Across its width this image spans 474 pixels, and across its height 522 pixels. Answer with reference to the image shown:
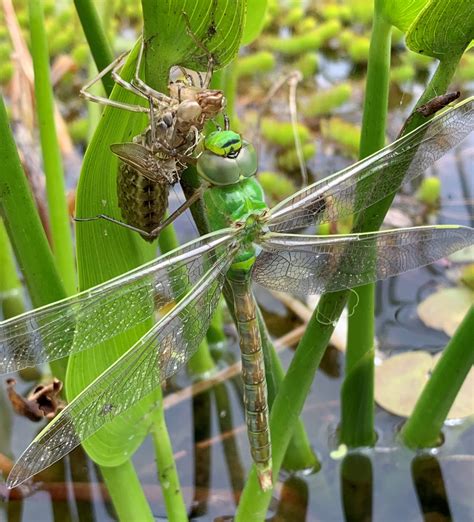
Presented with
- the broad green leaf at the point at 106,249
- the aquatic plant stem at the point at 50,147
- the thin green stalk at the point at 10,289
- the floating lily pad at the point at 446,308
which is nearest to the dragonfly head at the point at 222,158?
the broad green leaf at the point at 106,249

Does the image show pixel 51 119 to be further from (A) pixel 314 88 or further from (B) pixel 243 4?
(A) pixel 314 88

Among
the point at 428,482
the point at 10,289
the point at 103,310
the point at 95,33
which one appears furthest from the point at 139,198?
the point at 10,289

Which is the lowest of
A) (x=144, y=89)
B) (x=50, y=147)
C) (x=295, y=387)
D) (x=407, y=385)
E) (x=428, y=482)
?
(x=428, y=482)

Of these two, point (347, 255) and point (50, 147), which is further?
point (50, 147)

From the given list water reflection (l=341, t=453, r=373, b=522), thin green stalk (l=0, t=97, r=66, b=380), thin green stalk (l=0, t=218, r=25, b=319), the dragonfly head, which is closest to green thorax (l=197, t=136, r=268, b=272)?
the dragonfly head

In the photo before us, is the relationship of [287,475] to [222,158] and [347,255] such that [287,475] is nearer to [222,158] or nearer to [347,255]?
[347,255]

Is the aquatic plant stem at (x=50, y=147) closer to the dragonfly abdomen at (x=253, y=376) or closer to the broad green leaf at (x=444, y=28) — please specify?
the dragonfly abdomen at (x=253, y=376)
